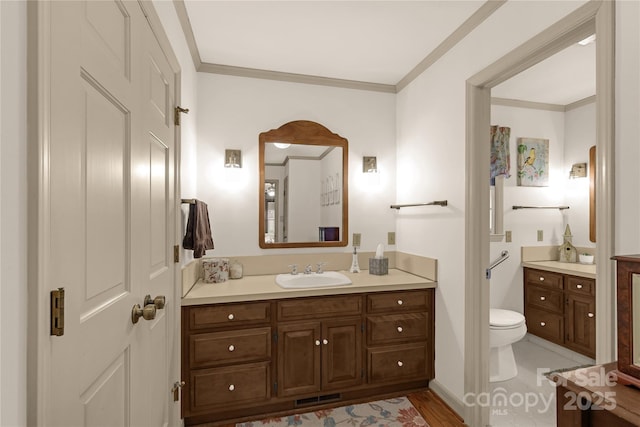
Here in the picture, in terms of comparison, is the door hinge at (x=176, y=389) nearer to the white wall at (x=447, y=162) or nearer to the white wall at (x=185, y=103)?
the white wall at (x=185, y=103)

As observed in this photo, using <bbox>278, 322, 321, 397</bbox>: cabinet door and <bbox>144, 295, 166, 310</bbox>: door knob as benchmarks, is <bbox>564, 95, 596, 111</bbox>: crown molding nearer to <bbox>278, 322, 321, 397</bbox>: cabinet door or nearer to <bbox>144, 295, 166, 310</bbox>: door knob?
<bbox>278, 322, 321, 397</bbox>: cabinet door

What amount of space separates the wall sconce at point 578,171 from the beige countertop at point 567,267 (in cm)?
90

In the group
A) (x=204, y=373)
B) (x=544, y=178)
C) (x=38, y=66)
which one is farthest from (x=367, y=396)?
(x=544, y=178)

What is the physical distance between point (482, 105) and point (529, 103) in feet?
6.07

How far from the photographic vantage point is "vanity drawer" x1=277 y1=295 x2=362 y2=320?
209 cm

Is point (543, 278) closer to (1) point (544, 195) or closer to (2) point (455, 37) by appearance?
(1) point (544, 195)

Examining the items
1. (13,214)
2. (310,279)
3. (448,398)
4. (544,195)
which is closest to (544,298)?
(544,195)

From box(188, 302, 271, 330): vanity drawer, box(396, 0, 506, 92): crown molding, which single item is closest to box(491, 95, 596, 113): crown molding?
box(396, 0, 506, 92): crown molding

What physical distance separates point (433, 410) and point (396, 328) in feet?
1.85

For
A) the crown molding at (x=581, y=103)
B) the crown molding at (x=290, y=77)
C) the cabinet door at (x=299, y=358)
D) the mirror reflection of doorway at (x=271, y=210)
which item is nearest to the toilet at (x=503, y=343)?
the cabinet door at (x=299, y=358)

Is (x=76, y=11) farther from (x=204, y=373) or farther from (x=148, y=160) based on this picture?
(x=204, y=373)

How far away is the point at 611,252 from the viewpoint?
1195 millimetres

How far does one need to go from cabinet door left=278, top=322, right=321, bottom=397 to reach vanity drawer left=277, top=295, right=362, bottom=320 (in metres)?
0.07

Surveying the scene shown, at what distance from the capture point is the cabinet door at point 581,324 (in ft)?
9.05
